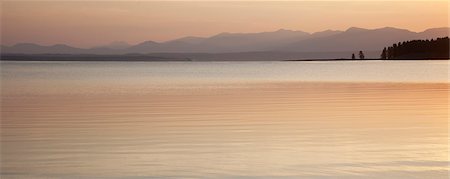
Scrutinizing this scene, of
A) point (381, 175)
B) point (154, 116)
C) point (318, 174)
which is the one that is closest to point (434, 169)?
point (381, 175)

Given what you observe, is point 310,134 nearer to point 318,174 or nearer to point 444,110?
point 318,174

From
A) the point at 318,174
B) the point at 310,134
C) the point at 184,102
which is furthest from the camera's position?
the point at 184,102

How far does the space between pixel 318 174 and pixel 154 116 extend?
7.29 m

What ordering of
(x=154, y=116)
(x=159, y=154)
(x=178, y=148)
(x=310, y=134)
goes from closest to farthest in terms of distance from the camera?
(x=159, y=154)
(x=178, y=148)
(x=310, y=134)
(x=154, y=116)

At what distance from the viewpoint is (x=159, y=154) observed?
9.20m

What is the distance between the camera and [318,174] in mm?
7812

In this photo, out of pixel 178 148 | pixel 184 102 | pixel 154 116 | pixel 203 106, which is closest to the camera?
pixel 178 148

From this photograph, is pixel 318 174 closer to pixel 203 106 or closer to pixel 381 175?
pixel 381 175

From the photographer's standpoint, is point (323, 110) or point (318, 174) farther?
point (323, 110)

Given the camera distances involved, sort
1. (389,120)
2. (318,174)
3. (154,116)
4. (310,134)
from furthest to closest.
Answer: (154,116) → (389,120) → (310,134) → (318,174)

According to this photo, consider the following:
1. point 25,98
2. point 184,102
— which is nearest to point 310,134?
point 184,102

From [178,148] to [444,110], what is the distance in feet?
26.1

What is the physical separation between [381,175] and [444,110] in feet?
29.3

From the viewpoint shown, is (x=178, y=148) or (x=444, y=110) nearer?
(x=178, y=148)
